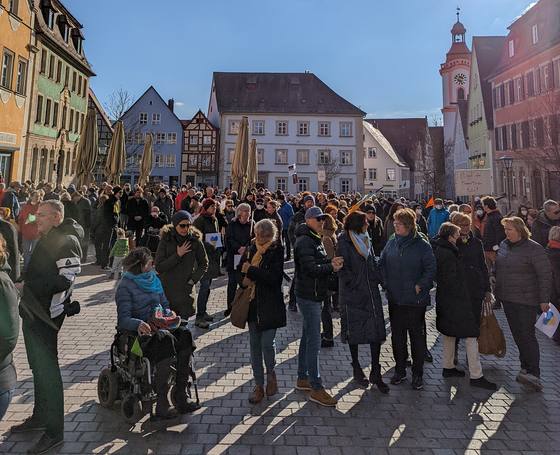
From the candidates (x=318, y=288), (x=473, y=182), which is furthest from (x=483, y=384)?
(x=473, y=182)

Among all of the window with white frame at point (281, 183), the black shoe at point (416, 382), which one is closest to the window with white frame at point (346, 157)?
the window with white frame at point (281, 183)

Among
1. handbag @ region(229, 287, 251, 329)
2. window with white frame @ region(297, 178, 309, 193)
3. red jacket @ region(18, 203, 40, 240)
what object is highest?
window with white frame @ region(297, 178, 309, 193)

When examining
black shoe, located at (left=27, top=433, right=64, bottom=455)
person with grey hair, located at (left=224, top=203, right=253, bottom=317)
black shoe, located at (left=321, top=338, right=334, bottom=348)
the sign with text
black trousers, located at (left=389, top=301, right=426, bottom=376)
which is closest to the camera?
black shoe, located at (left=27, top=433, right=64, bottom=455)

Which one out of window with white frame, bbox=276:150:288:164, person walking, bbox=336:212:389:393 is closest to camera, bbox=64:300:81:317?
person walking, bbox=336:212:389:393

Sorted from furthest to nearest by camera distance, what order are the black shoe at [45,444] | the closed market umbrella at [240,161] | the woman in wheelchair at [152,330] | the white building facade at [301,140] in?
the white building facade at [301,140] < the closed market umbrella at [240,161] < the woman in wheelchair at [152,330] < the black shoe at [45,444]

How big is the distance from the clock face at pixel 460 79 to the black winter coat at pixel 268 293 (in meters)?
66.1

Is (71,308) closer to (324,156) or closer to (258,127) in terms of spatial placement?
(324,156)

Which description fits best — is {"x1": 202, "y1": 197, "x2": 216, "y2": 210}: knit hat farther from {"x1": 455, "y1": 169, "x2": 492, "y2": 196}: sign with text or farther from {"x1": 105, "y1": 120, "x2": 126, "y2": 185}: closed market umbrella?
{"x1": 105, "y1": 120, "x2": 126, "y2": 185}: closed market umbrella

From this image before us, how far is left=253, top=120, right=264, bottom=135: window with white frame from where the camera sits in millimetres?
50250

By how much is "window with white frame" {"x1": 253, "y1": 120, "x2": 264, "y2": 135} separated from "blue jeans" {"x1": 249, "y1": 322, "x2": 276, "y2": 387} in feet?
156

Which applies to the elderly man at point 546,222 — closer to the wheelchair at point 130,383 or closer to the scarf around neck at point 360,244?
the scarf around neck at point 360,244

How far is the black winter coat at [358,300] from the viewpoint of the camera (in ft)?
15.3

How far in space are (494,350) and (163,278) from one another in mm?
Answer: 4291

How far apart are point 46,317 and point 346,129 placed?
4994 centimetres
